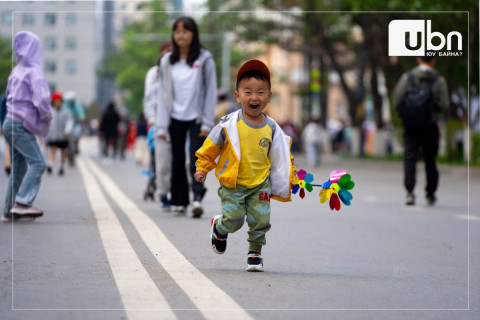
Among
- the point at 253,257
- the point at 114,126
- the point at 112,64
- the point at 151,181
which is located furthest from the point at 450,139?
the point at 112,64

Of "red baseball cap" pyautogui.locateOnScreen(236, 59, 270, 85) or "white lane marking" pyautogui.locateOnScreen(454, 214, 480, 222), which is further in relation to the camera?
"white lane marking" pyautogui.locateOnScreen(454, 214, 480, 222)

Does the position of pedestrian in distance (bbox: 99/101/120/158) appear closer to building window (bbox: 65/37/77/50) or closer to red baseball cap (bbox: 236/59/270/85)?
red baseball cap (bbox: 236/59/270/85)

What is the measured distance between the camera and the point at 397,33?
20.1 feet

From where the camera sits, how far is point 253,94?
6.43 meters

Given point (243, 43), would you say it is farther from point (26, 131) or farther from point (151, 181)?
point (26, 131)

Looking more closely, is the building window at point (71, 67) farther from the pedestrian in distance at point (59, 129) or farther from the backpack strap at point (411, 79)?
the backpack strap at point (411, 79)

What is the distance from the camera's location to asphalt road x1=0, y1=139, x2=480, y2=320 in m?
5.33

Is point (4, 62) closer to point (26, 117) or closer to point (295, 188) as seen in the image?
point (26, 117)

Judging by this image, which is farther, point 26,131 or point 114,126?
point 114,126

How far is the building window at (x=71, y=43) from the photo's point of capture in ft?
464

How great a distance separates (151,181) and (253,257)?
21.6 ft

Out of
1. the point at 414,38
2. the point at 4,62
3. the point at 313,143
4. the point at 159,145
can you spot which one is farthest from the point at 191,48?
the point at 313,143

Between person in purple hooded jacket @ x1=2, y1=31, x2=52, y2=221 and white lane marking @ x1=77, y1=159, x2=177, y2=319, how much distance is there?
70cm

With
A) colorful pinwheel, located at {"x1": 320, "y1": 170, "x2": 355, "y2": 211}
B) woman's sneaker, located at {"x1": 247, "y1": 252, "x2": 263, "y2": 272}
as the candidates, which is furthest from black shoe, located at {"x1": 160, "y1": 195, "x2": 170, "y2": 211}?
colorful pinwheel, located at {"x1": 320, "y1": 170, "x2": 355, "y2": 211}
